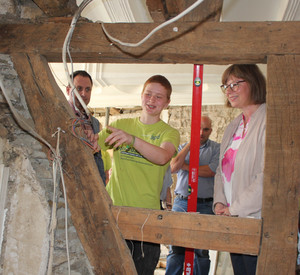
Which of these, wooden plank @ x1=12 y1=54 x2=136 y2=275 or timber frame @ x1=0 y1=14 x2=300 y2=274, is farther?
wooden plank @ x1=12 y1=54 x2=136 y2=275

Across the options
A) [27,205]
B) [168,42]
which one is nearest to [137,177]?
[27,205]

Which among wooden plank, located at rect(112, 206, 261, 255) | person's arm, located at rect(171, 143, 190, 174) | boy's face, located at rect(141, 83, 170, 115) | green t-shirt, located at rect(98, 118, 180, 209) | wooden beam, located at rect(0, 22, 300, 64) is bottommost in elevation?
wooden plank, located at rect(112, 206, 261, 255)

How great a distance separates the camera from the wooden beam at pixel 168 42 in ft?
4.89

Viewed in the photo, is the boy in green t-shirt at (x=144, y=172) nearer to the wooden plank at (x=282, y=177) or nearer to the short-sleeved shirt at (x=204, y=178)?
the wooden plank at (x=282, y=177)

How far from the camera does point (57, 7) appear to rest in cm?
166

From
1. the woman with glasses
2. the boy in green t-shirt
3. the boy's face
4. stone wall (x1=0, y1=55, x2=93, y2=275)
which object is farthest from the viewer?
the boy's face

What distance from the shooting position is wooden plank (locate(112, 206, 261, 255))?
1401mm

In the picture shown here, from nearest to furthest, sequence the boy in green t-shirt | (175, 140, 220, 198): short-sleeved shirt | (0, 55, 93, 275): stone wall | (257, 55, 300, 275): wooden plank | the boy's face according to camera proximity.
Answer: (257, 55, 300, 275): wooden plank < (0, 55, 93, 275): stone wall < the boy in green t-shirt < the boy's face < (175, 140, 220, 198): short-sleeved shirt

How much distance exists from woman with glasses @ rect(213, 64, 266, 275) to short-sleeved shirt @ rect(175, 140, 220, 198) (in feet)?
2.85

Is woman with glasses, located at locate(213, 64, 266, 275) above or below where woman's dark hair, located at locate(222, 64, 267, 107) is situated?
below

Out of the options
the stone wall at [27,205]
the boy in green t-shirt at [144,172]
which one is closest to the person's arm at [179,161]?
the boy in green t-shirt at [144,172]

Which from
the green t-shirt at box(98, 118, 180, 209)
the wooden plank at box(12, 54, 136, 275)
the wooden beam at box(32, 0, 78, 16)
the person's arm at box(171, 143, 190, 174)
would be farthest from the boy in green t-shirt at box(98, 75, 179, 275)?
the person's arm at box(171, 143, 190, 174)

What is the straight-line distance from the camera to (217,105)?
4.74 metres

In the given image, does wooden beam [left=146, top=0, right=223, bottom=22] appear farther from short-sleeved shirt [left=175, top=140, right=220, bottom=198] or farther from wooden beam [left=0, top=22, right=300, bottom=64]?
short-sleeved shirt [left=175, top=140, right=220, bottom=198]
